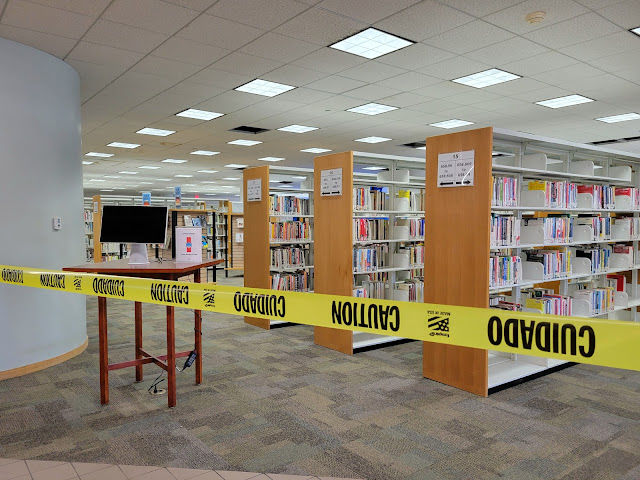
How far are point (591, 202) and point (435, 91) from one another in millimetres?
2690

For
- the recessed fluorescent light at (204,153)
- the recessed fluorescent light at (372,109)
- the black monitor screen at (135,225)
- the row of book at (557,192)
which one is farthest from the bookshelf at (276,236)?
the recessed fluorescent light at (204,153)

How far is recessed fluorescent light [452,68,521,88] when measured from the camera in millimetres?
5885

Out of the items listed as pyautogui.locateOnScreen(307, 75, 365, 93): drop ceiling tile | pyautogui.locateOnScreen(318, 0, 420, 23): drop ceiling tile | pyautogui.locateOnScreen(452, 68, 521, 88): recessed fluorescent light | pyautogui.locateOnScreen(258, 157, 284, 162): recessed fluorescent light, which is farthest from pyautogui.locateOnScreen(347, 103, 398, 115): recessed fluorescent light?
pyautogui.locateOnScreen(258, 157, 284, 162): recessed fluorescent light

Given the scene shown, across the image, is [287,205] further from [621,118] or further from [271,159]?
[271,159]

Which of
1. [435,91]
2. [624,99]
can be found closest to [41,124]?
[435,91]

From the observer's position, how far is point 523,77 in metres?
6.00

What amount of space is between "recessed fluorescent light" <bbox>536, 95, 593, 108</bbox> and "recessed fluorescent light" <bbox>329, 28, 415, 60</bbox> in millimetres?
3408

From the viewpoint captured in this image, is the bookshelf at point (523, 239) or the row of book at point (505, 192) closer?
the bookshelf at point (523, 239)

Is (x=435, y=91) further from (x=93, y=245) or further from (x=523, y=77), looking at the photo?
(x=93, y=245)

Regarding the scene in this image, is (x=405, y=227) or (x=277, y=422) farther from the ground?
(x=405, y=227)

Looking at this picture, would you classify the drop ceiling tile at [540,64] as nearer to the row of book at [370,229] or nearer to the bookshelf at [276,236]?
the row of book at [370,229]

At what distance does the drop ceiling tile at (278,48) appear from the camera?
4699 mm

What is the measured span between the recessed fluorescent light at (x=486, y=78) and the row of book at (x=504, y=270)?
2810 millimetres

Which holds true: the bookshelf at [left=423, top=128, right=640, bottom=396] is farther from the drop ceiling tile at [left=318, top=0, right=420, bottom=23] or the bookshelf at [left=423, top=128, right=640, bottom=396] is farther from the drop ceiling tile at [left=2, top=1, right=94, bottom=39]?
the drop ceiling tile at [left=2, top=1, right=94, bottom=39]
